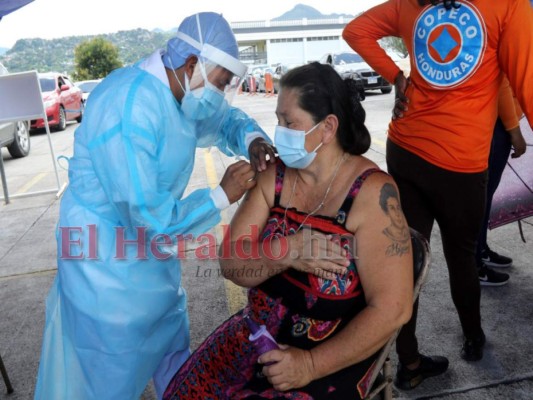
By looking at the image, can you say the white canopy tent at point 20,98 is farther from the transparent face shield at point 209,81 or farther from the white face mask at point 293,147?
the white face mask at point 293,147

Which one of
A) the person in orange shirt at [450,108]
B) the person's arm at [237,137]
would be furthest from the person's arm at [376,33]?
the person's arm at [237,137]

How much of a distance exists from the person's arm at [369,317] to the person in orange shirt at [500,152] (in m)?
0.99

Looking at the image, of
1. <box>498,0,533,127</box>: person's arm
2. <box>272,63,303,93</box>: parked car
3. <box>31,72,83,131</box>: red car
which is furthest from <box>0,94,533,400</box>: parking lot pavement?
<box>31,72,83,131</box>: red car

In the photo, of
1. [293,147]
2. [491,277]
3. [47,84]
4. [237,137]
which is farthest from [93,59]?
[293,147]

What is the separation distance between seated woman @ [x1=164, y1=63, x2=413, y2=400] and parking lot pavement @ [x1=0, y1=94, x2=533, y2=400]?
3.20 feet

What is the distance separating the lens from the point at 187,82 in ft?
5.47

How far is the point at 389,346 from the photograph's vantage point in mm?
1547

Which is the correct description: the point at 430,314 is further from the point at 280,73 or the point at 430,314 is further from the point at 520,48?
the point at 280,73

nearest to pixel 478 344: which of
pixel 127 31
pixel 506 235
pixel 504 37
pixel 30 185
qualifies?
pixel 504 37

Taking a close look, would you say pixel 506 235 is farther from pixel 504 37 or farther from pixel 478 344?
pixel 504 37

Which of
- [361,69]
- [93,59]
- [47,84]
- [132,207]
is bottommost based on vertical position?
[361,69]

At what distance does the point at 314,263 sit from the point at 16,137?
29.1ft

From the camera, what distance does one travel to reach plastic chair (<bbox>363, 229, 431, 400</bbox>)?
1.54 metres

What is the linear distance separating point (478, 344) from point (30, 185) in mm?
6326
